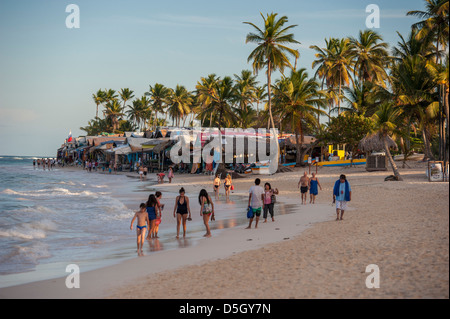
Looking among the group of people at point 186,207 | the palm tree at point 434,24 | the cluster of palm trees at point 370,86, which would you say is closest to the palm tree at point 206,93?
the cluster of palm trees at point 370,86

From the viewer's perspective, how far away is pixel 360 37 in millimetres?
45375

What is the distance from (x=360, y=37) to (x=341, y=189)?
37.8 m

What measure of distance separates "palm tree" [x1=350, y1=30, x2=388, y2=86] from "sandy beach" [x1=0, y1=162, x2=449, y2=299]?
117ft

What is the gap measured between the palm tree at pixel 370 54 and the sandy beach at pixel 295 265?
3559 cm

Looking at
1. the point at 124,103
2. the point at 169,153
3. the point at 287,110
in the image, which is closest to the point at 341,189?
the point at 287,110

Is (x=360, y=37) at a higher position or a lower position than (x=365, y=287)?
higher

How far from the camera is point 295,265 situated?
24.1 feet

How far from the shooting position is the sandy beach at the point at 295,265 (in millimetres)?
6062

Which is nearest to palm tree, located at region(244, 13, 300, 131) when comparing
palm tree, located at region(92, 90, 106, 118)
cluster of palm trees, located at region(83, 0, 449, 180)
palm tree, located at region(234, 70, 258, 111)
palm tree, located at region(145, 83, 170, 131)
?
cluster of palm trees, located at region(83, 0, 449, 180)

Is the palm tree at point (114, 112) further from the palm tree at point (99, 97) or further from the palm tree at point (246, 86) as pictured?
the palm tree at point (246, 86)

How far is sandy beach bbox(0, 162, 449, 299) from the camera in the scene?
19.9 feet

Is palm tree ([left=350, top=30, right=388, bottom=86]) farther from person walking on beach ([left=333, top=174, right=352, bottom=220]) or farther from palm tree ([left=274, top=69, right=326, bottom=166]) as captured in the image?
person walking on beach ([left=333, top=174, right=352, bottom=220])

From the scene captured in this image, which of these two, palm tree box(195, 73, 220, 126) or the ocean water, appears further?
palm tree box(195, 73, 220, 126)
